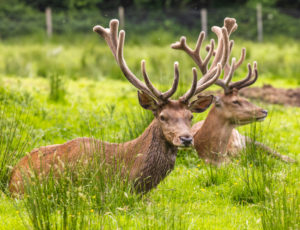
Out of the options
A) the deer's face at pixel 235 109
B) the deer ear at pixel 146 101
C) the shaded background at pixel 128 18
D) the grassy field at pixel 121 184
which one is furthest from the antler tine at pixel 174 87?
the shaded background at pixel 128 18

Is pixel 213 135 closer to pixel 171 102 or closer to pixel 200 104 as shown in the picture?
pixel 200 104

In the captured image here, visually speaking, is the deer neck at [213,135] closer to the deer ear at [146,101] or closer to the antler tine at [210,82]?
the antler tine at [210,82]

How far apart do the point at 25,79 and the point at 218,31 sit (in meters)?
6.45

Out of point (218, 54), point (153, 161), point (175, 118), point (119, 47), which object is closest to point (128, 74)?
point (119, 47)

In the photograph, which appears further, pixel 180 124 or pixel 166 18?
pixel 166 18

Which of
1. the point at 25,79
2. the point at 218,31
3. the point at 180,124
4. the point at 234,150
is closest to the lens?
the point at 180,124

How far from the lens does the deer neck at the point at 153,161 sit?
495 cm

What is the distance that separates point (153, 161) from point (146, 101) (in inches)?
22.0

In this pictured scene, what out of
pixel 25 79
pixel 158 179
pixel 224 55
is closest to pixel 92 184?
pixel 158 179

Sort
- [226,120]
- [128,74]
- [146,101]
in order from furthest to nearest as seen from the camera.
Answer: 1. [226,120]
2. [128,74]
3. [146,101]

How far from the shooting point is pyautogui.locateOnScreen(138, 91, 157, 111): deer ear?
504 cm

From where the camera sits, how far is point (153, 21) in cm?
2417

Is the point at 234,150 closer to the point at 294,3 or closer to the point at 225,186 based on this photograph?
the point at 225,186

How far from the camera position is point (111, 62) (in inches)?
593
